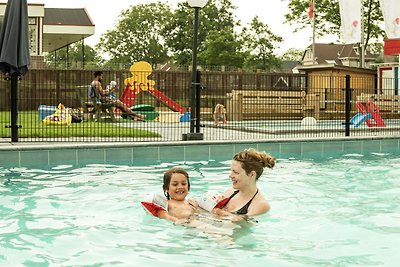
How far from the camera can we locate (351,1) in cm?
2489

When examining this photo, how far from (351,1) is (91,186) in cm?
1934

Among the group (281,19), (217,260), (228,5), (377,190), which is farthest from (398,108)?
(228,5)

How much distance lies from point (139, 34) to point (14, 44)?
72.0 meters

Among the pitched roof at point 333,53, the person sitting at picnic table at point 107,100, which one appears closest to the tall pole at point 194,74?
the person sitting at picnic table at point 107,100

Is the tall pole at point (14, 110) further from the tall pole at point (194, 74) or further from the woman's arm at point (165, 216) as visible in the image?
the woman's arm at point (165, 216)

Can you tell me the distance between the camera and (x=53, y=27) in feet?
121

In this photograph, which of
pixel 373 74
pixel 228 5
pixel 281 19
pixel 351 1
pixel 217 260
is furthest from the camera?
pixel 228 5

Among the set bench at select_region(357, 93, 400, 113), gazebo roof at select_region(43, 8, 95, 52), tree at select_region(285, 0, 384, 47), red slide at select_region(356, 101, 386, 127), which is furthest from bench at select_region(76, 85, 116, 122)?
tree at select_region(285, 0, 384, 47)

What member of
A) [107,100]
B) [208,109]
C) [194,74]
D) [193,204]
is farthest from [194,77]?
[208,109]

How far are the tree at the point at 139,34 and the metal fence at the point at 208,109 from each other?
51351 millimetres

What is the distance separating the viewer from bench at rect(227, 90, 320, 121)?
70.8 feet

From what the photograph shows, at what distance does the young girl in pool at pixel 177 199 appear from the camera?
18.2ft

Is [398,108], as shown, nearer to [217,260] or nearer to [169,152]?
[169,152]

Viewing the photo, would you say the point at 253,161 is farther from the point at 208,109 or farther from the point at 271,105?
the point at 208,109
